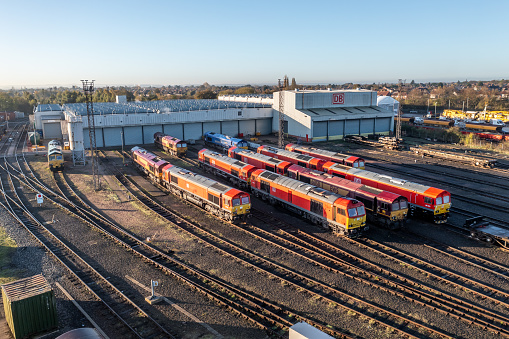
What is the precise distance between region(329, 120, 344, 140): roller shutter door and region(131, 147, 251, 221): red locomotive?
44.4m

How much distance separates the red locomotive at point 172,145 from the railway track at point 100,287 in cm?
2744

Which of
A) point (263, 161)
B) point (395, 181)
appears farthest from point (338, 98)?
point (395, 181)

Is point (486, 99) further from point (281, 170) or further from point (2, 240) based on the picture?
point (2, 240)

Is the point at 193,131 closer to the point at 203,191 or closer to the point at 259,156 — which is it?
the point at 259,156

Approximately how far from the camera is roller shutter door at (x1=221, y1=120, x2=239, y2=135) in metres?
81.9

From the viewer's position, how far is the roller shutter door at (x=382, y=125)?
88350 millimetres

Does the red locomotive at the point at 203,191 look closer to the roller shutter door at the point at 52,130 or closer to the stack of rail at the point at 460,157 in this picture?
the stack of rail at the point at 460,157

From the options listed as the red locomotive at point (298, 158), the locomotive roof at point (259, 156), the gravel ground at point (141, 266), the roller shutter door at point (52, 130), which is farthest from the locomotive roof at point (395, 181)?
the roller shutter door at point (52, 130)

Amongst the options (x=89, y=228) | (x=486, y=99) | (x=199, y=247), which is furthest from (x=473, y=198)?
(x=486, y=99)

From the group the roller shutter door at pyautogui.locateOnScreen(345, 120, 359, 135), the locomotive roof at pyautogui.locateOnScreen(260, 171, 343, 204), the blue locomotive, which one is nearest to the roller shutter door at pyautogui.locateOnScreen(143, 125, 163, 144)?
the blue locomotive

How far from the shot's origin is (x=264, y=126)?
87688mm

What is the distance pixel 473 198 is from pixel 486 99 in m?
132

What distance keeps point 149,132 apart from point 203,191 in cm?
4267

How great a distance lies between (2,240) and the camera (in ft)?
100
